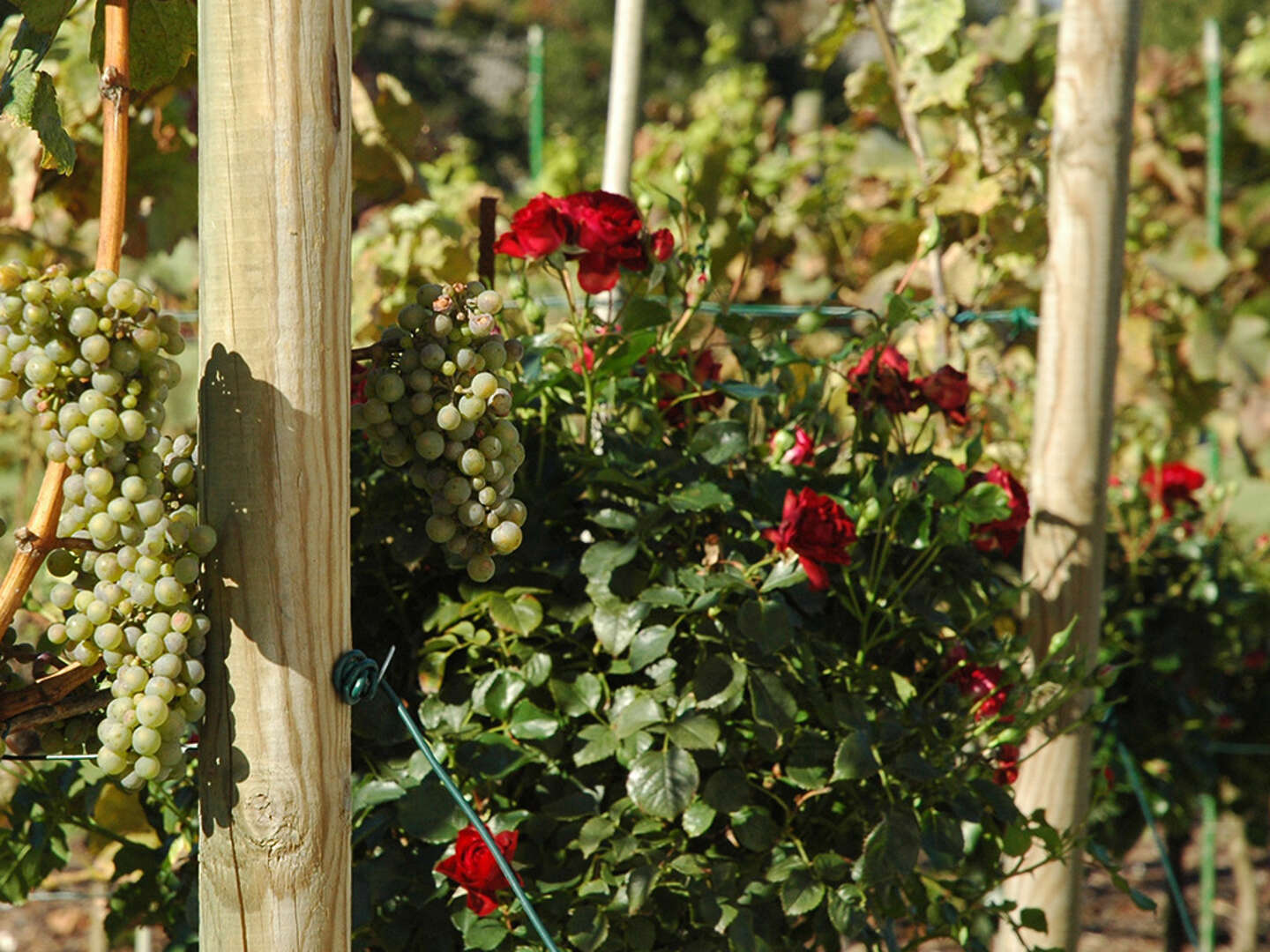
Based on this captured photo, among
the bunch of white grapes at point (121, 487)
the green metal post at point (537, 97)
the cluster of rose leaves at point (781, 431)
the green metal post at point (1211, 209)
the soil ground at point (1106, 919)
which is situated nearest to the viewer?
the bunch of white grapes at point (121, 487)

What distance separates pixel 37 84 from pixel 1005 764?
1.12m

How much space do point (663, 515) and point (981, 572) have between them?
0.39 meters

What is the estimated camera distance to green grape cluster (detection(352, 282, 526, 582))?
768mm

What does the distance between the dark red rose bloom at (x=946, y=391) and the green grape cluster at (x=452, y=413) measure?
614 millimetres

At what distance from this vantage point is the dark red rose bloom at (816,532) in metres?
1.04

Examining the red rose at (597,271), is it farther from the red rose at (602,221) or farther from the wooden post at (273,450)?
the wooden post at (273,450)

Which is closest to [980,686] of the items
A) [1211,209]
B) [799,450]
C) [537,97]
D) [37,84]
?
[799,450]

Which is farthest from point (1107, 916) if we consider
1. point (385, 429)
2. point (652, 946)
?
point (385, 429)

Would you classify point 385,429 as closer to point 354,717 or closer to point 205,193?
point 205,193

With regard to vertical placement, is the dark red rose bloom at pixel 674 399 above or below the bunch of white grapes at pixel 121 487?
above

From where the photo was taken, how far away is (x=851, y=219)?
115 inches

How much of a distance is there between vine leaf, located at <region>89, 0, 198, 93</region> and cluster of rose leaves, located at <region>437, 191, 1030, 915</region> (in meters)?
0.33

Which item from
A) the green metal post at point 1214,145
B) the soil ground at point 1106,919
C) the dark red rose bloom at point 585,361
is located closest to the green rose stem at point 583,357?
the dark red rose bloom at point 585,361

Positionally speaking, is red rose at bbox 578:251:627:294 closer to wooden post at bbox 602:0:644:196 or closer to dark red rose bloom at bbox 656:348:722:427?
dark red rose bloom at bbox 656:348:722:427
